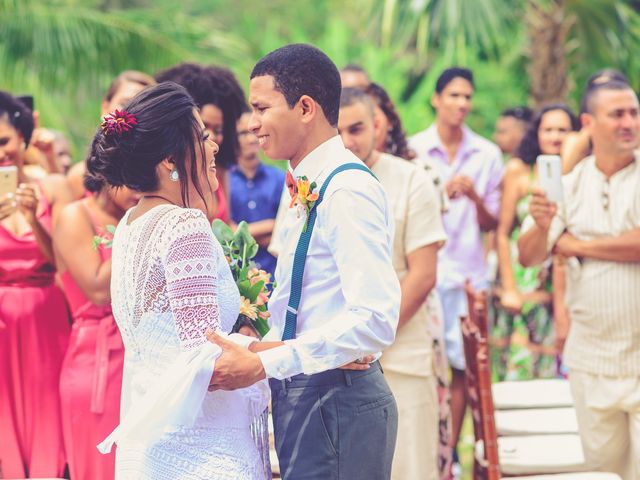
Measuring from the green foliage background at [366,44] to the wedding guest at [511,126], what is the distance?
42.4 inches

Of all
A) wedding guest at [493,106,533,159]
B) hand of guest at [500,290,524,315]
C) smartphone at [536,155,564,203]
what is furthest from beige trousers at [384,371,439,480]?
wedding guest at [493,106,533,159]

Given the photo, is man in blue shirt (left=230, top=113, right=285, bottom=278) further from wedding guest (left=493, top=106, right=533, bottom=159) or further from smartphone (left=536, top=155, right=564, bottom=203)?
wedding guest (left=493, top=106, right=533, bottom=159)

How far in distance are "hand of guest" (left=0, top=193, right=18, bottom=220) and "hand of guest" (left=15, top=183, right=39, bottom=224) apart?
0.06 feet

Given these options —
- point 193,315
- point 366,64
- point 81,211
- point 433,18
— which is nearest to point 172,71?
point 81,211

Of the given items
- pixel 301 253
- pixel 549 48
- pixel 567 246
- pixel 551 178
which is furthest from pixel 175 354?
pixel 549 48

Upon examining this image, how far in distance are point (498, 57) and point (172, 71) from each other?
26.3ft

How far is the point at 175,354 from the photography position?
3.10m

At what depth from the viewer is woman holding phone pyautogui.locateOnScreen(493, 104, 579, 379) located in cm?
741

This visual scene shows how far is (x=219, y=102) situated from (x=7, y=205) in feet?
3.61

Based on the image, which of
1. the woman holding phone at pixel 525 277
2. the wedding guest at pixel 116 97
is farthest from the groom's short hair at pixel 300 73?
the woman holding phone at pixel 525 277

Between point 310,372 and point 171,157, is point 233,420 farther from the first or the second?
point 171,157

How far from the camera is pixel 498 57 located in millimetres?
12812

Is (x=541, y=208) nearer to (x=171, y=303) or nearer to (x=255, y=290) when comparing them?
(x=255, y=290)

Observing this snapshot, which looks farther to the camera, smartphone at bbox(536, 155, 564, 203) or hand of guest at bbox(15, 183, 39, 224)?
smartphone at bbox(536, 155, 564, 203)
